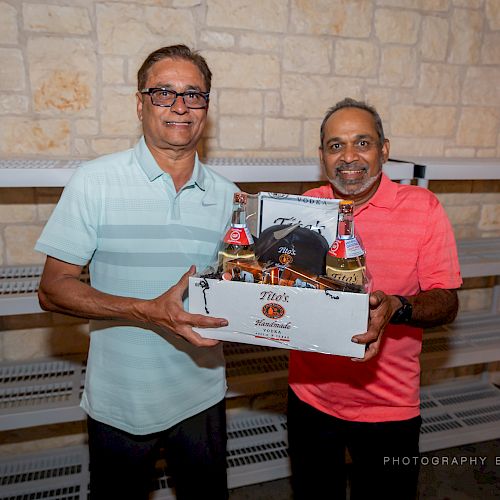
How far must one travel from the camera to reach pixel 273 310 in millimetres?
1204

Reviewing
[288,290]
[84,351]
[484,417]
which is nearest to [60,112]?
[84,351]

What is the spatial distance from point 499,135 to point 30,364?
2.76m

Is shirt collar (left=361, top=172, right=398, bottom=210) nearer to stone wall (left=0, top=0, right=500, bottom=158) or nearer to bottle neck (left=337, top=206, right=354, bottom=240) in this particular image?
bottle neck (left=337, top=206, right=354, bottom=240)

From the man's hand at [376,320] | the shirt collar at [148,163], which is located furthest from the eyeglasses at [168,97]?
the man's hand at [376,320]

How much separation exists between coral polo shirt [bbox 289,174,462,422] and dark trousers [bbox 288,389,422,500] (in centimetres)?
4

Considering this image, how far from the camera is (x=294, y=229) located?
1.38 m

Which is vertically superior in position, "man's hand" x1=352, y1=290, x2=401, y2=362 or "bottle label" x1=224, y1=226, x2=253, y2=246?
"bottle label" x1=224, y1=226, x2=253, y2=246

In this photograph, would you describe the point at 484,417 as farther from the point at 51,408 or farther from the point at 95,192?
the point at 95,192

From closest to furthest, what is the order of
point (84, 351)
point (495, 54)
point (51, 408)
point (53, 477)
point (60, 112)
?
point (51, 408), point (60, 112), point (53, 477), point (84, 351), point (495, 54)

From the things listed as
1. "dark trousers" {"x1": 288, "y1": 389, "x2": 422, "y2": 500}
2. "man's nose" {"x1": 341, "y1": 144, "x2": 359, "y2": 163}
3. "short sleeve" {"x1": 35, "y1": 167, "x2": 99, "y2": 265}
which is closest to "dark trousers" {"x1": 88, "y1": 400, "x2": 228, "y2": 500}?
"dark trousers" {"x1": 288, "y1": 389, "x2": 422, "y2": 500}

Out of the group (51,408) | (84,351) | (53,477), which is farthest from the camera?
(84,351)

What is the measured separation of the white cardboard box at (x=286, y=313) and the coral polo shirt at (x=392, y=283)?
396 mm

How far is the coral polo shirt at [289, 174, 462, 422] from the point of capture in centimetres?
153

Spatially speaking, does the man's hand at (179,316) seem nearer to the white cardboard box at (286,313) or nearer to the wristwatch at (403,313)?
the white cardboard box at (286,313)
